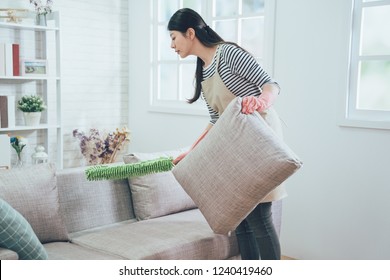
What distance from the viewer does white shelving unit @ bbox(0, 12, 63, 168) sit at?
406 centimetres

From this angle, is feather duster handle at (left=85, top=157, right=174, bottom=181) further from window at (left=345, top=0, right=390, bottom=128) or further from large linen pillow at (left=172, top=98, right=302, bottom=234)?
window at (left=345, top=0, right=390, bottom=128)

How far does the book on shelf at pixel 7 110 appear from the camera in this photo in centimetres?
388

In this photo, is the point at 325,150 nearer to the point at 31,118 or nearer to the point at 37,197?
the point at 37,197

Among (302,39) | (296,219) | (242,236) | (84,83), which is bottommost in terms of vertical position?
(296,219)

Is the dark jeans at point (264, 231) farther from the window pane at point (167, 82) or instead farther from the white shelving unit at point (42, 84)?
the window pane at point (167, 82)

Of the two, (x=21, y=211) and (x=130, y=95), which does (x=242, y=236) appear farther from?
A: (x=130, y=95)

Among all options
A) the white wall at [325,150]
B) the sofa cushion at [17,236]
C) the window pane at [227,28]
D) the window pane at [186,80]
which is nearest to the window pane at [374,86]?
the white wall at [325,150]

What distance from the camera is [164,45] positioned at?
4645 millimetres

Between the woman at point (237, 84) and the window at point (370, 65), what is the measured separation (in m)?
1.18

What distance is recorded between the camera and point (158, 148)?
4.62m

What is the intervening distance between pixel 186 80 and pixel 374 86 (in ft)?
5.48

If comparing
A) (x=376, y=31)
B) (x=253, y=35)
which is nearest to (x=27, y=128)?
(x=253, y=35)

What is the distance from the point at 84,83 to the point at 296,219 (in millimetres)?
2084
